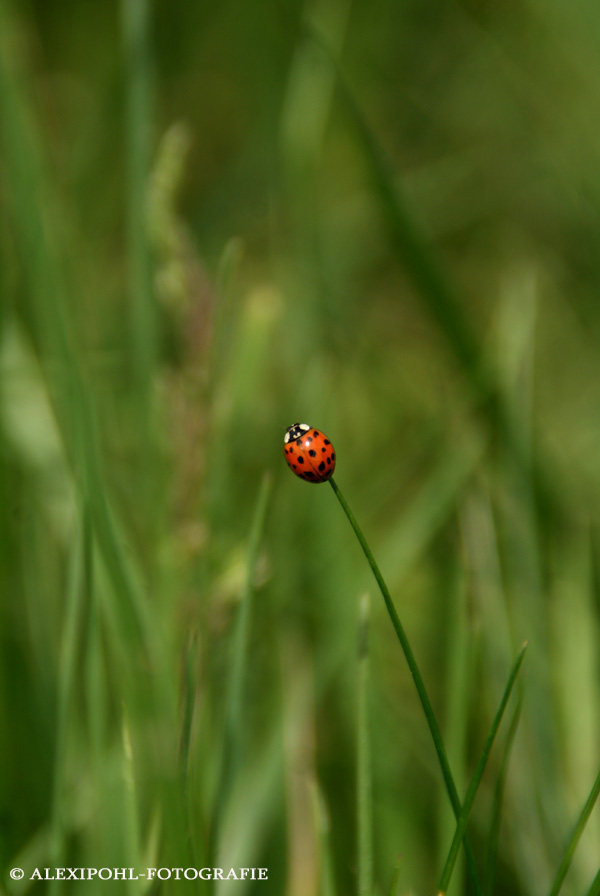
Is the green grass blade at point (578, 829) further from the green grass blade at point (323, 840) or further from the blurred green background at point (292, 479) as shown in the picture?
the green grass blade at point (323, 840)

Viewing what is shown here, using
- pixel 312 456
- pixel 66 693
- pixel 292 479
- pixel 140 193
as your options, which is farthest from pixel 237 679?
pixel 140 193

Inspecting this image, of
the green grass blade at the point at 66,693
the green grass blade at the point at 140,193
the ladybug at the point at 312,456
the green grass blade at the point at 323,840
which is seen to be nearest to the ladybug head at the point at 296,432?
the ladybug at the point at 312,456

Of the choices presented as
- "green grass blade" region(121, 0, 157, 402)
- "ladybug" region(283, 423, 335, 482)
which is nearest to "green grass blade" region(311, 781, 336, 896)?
"ladybug" region(283, 423, 335, 482)

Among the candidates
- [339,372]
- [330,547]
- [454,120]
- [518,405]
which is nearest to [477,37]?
[454,120]

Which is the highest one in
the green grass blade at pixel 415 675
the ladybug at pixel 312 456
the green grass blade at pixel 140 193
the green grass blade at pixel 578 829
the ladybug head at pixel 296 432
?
the green grass blade at pixel 140 193

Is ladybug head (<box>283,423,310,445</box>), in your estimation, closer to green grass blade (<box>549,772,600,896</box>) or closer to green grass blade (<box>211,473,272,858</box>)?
green grass blade (<box>211,473,272,858</box>)

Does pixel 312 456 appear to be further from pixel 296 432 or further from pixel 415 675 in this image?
pixel 415 675

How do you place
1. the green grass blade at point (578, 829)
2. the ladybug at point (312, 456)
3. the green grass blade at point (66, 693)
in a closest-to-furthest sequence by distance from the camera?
the green grass blade at point (578, 829) < the green grass blade at point (66, 693) < the ladybug at point (312, 456)
